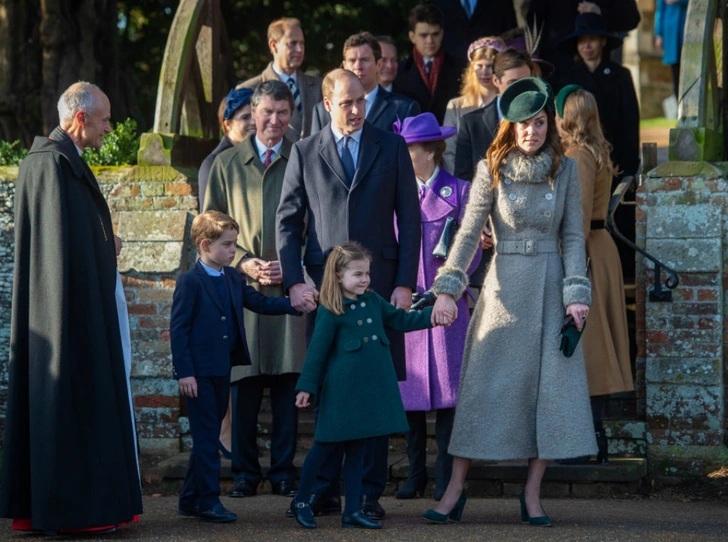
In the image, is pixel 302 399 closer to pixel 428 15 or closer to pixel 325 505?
Answer: pixel 325 505

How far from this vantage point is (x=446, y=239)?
6625mm

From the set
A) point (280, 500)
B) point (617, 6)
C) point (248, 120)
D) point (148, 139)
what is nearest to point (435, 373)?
point (280, 500)

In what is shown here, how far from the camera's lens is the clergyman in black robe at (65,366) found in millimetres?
5535

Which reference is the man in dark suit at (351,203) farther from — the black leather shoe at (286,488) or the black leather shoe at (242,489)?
the black leather shoe at (242,489)

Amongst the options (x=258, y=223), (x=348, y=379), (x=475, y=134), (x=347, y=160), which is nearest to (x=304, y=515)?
(x=348, y=379)

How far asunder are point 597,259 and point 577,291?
1.45 m

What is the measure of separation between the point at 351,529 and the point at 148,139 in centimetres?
356

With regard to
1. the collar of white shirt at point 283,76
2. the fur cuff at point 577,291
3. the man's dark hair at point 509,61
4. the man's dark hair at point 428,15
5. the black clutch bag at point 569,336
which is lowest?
the black clutch bag at point 569,336

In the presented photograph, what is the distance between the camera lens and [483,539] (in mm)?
5449

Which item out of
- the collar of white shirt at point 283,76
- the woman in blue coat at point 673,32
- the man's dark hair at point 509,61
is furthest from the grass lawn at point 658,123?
the man's dark hair at point 509,61

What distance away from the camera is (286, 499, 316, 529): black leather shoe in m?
5.75

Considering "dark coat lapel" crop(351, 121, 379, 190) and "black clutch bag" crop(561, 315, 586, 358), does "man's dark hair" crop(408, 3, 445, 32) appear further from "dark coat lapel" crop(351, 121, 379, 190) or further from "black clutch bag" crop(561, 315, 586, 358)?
"black clutch bag" crop(561, 315, 586, 358)

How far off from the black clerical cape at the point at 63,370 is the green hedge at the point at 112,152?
2862 mm

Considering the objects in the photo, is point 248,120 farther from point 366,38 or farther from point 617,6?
point 617,6
